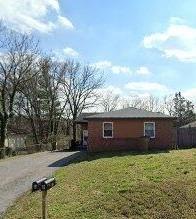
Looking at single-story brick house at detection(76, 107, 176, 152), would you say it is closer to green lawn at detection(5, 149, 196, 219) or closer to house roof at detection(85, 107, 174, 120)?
house roof at detection(85, 107, 174, 120)

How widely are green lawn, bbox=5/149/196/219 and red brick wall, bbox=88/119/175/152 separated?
16528 mm

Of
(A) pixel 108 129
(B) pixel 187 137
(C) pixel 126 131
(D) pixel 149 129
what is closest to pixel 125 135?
(C) pixel 126 131

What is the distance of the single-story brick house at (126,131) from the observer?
34.1 m

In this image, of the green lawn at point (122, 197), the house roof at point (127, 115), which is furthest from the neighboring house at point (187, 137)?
the green lawn at point (122, 197)

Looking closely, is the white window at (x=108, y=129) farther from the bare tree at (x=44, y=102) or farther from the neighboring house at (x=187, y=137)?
the bare tree at (x=44, y=102)

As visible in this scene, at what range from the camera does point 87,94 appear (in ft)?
228

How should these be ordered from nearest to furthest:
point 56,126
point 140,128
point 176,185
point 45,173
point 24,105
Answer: point 176,185, point 45,173, point 140,128, point 24,105, point 56,126

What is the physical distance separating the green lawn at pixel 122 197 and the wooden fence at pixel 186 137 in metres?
24.4

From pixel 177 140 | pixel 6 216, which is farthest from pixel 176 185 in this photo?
pixel 177 140

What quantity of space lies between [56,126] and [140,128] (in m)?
35.5

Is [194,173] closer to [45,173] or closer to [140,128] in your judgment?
[45,173]

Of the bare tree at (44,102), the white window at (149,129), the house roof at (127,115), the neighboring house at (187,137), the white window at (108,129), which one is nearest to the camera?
the house roof at (127,115)

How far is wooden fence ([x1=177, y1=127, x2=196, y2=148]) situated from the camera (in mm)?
41331

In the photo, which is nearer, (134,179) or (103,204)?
(103,204)
